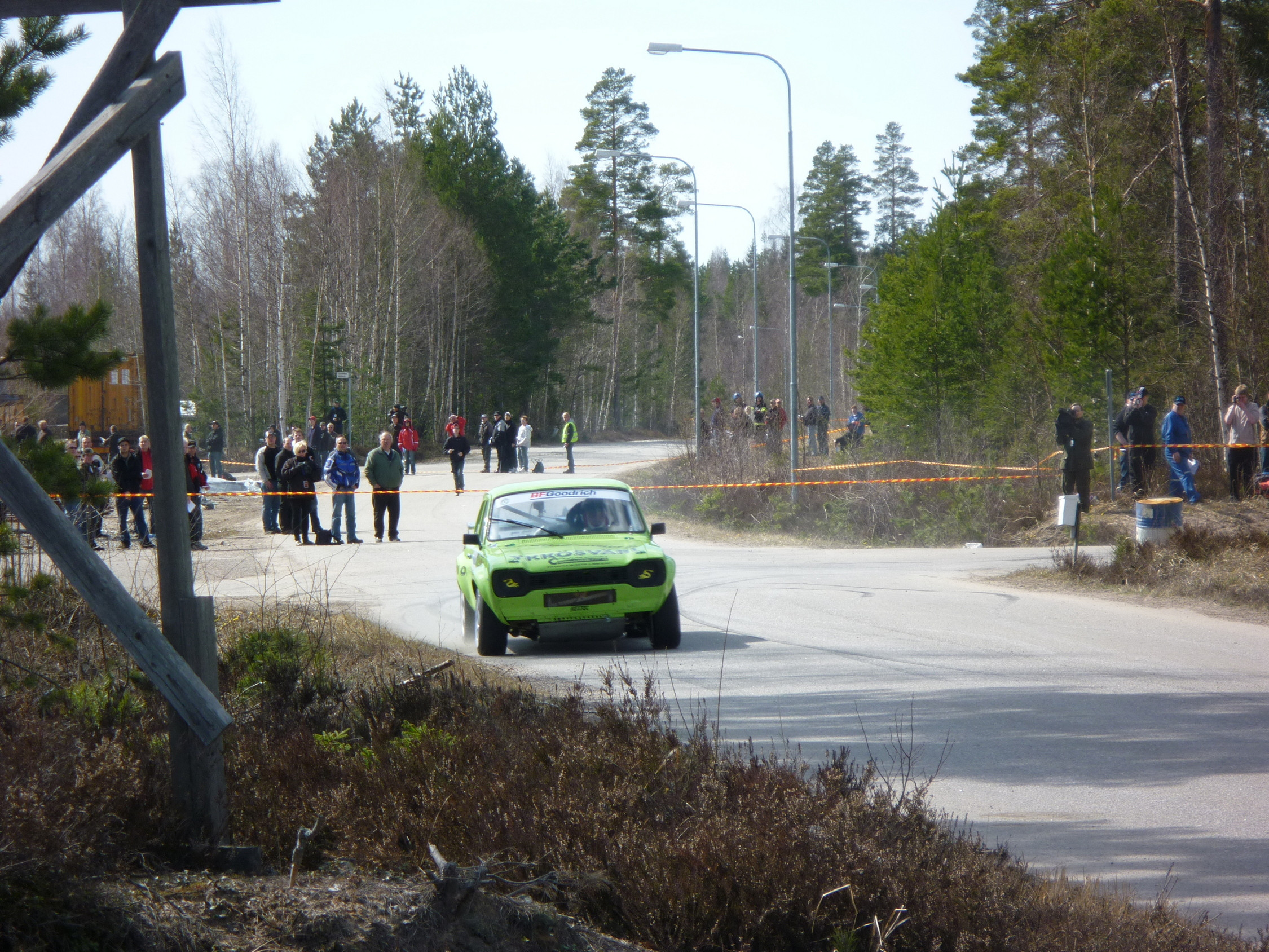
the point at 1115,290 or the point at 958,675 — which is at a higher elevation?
the point at 1115,290

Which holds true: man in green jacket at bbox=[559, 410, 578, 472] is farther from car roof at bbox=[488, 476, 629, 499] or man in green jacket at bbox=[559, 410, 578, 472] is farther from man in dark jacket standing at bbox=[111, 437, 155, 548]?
car roof at bbox=[488, 476, 629, 499]

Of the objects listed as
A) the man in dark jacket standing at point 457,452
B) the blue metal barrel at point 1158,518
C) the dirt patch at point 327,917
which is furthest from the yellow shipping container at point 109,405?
the dirt patch at point 327,917

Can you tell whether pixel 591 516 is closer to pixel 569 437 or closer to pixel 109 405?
pixel 569 437

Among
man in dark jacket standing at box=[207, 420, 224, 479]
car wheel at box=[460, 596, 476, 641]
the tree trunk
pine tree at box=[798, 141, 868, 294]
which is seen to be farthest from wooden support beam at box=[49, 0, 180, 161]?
pine tree at box=[798, 141, 868, 294]

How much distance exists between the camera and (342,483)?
2297 cm

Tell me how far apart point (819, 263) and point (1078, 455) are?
6799 cm

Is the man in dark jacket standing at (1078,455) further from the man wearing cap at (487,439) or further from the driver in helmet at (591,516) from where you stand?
the man wearing cap at (487,439)

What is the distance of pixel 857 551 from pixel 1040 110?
24.6 metres

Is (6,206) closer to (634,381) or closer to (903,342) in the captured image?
(903,342)

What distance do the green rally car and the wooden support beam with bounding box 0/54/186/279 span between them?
6.56m

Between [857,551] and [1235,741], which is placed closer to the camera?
[1235,741]

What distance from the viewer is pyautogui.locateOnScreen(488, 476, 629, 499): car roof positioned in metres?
12.1

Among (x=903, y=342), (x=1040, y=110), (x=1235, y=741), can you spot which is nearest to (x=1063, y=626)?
(x=1235, y=741)

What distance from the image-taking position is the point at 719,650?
10.9m
